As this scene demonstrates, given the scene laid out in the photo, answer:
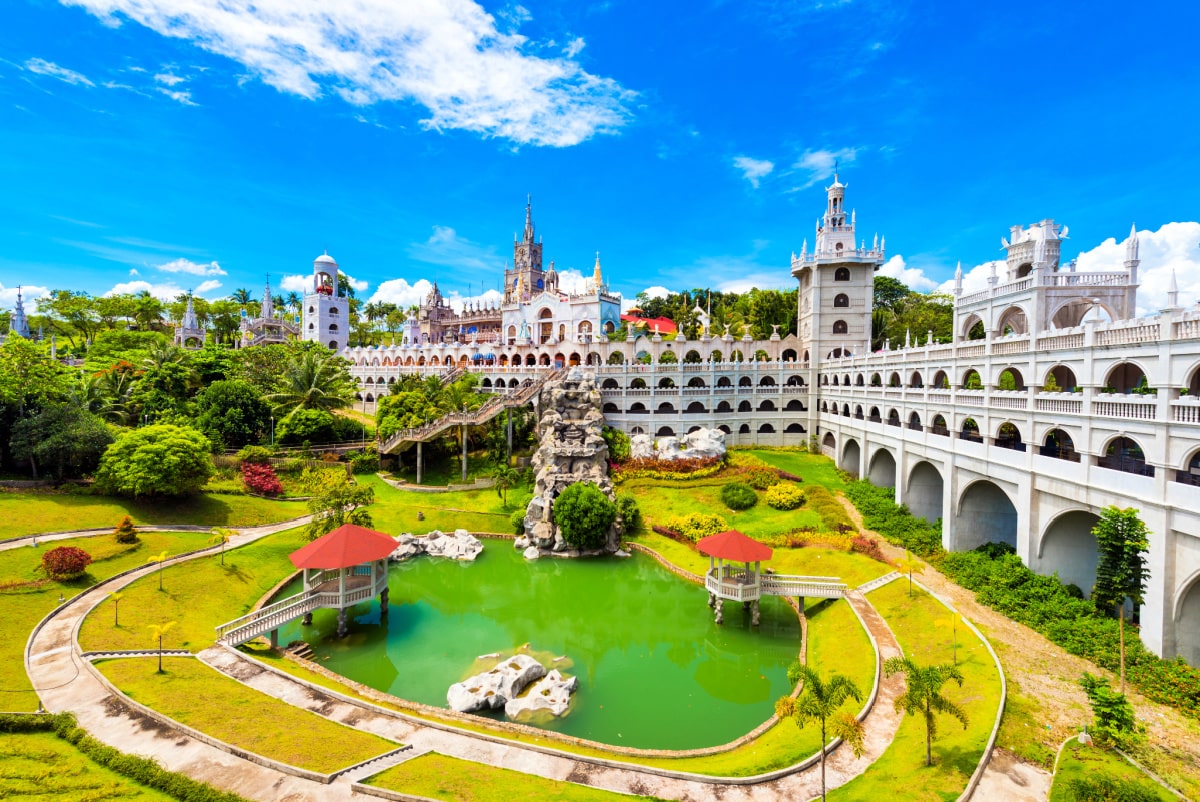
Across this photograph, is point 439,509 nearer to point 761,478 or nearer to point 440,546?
point 440,546

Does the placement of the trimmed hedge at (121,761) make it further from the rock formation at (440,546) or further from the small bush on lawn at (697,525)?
the small bush on lawn at (697,525)

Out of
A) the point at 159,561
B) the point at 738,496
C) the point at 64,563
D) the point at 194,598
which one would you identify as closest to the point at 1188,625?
the point at 738,496

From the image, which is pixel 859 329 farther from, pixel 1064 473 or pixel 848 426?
pixel 1064 473

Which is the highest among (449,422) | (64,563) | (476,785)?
(449,422)

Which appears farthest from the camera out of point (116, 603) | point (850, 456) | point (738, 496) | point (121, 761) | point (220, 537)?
point (850, 456)

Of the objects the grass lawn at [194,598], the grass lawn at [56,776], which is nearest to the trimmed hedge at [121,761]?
the grass lawn at [56,776]

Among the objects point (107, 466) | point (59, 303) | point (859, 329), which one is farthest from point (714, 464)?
point (59, 303)

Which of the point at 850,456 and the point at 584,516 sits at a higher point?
the point at 850,456

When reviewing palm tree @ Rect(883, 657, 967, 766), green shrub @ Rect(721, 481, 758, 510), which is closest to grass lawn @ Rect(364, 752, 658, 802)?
palm tree @ Rect(883, 657, 967, 766)
